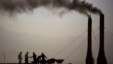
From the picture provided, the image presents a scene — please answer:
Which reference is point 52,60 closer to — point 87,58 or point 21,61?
point 87,58

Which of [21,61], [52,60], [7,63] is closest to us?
[52,60]

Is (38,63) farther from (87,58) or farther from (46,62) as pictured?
(87,58)

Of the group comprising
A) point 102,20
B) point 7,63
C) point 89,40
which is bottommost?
point 7,63

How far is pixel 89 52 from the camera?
1216 inches

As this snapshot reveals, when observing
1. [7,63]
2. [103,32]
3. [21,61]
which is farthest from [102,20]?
[7,63]

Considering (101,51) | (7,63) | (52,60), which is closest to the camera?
(52,60)

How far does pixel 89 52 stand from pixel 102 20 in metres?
3.45

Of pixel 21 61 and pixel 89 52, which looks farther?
pixel 21 61

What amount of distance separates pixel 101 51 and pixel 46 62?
234 inches

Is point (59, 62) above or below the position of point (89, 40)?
below

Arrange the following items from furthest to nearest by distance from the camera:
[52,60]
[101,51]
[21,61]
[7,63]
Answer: [7,63]
[21,61]
[101,51]
[52,60]

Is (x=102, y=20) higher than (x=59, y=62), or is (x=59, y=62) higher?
(x=102, y=20)

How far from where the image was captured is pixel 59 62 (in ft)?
89.7

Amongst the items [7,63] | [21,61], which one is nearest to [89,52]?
[21,61]
